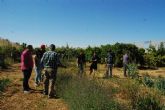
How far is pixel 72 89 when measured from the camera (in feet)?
34.7

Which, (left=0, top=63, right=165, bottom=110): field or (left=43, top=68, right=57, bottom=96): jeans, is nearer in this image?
(left=0, top=63, right=165, bottom=110): field

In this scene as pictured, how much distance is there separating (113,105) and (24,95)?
5.16 metres

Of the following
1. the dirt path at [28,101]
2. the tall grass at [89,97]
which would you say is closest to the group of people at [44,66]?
the dirt path at [28,101]

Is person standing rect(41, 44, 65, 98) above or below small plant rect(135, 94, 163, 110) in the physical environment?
above

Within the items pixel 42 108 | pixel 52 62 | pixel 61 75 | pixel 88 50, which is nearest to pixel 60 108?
pixel 42 108

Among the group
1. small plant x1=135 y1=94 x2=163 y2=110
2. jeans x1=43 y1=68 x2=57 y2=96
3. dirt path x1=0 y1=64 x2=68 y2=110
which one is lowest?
dirt path x1=0 y1=64 x2=68 y2=110


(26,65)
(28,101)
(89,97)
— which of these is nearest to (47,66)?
(26,65)

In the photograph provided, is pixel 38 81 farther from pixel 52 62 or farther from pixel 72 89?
pixel 72 89

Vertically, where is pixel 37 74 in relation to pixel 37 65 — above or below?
below

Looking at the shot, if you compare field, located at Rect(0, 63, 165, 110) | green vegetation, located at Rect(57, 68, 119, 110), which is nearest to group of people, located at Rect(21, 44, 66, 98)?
field, located at Rect(0, 63, 165, 110)

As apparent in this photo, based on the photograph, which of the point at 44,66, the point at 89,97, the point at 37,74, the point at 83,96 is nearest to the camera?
the point at 89,97

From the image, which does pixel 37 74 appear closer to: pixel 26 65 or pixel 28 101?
pixel 26 65

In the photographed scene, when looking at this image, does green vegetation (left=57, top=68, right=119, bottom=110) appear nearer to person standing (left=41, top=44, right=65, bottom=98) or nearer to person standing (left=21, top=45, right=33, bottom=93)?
person standing (left=41, top=44, right=65, bottom=98)

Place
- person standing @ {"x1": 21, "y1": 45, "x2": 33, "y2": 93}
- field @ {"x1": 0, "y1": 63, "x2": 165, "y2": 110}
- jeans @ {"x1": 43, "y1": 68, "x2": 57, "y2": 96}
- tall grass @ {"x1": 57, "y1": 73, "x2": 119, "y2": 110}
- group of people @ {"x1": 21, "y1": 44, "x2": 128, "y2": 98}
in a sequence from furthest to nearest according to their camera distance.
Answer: person standing @ {"x1": 21, "y1": 45, "x2": 33, "y2": 93} < group of people @ {"x1": 21, "y1": 44, "x2": 128, "y2": 98} < jeans @ {"x1": 43, "y1": 68, "x2": 57, "y2": 96} < field @ {"x1": 0, "y1": 63, "x2": 165, "y2": 110} < tall grass @ {"x1": 57, "y1": 73, "x2": 119, "y2": 110}
